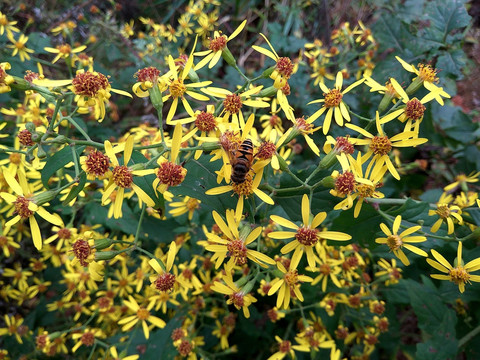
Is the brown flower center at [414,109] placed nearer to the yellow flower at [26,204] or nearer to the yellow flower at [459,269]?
the yellow flower at [459,269]

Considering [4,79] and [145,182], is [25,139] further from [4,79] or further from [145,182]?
[145,182]

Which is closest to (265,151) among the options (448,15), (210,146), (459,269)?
(210,146)

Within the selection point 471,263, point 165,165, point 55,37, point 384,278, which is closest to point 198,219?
point 165,165

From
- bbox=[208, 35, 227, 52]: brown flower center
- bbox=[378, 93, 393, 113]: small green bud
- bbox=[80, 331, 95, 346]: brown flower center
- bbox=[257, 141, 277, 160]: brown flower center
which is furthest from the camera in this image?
bbox=[80, 331, 95, 346]: brown flower center

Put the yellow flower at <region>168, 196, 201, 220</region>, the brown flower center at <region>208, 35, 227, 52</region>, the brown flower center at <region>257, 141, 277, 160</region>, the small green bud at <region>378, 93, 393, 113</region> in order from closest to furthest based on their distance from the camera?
1. the brown flower center at <region>257, 141, 277, 160</region>
2. the small green bud at <region>378, 93, 393, 113</region>
3. the brown flower center at <region>208, 35, 227, 52</region>
4. the yellow flower at <region>168, 196, 201, 220</region>

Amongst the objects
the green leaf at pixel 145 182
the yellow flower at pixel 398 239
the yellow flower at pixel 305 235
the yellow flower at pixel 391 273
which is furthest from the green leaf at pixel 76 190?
the yellow flower at pixel 391 273

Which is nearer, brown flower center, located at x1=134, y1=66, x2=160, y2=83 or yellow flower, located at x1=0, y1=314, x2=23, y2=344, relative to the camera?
brown flower center, located at x1=134, y1=66, x2=160, y2=83

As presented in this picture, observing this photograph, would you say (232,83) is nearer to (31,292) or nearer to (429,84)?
(429,84)

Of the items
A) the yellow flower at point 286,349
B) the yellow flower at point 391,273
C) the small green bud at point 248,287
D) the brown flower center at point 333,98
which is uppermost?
the brown flower center at point 333,98

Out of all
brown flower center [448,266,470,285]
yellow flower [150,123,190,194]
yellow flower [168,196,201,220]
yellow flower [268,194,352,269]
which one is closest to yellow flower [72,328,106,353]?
yellow flower [168,196,201,220]

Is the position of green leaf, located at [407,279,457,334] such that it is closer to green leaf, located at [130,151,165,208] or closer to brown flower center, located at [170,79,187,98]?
green leaf, located at [130,151,165,208]
